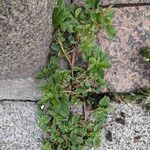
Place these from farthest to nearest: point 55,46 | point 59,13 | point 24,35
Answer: point 55,46 < point 59,13 < point 24,35

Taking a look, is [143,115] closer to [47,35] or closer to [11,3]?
[47,35]

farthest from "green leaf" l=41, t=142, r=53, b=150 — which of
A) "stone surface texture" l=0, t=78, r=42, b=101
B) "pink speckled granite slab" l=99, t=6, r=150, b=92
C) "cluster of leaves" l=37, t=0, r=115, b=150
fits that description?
"pink speckled granite slab" l=99, t=6, r=150, b=92

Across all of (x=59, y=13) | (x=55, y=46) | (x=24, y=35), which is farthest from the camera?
(x=55, y=46)

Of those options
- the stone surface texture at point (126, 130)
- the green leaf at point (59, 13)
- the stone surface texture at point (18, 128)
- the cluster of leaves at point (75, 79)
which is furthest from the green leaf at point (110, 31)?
the stone surface texture at point (18, 128)

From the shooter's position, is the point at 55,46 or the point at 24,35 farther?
the point at 55,46

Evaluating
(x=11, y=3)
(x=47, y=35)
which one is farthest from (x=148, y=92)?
(x=11, y=3)

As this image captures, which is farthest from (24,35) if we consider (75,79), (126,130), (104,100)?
(126,130)

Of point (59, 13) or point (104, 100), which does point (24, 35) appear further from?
point (104, 100)

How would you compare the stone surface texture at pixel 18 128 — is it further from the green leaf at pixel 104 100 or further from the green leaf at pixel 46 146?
the green leaf at pixel 104 100
